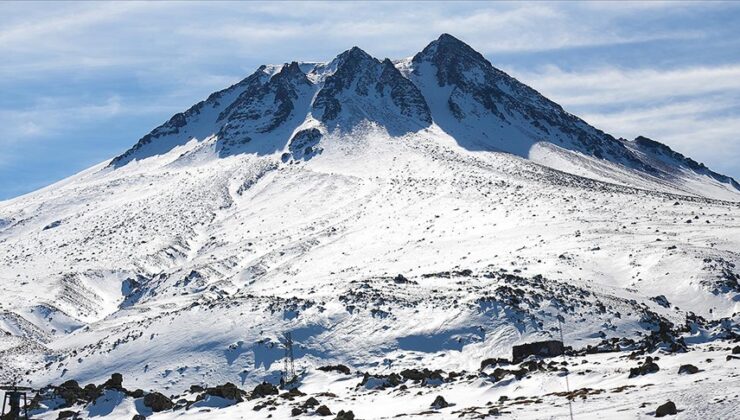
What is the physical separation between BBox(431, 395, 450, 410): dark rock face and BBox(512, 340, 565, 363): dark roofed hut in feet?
40.6

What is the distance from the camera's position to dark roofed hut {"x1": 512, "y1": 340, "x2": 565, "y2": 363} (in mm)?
53469

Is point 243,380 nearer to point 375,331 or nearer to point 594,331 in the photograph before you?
point 375,331

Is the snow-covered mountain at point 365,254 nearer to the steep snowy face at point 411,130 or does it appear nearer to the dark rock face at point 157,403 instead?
the steep snowy face at point 411,130

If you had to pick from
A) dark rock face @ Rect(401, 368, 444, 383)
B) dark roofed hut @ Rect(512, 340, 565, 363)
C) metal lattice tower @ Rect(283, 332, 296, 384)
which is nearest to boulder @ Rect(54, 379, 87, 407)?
metal lattice tower @ Rect(283, 332, 296, 384)

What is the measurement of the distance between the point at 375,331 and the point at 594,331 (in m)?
14.9

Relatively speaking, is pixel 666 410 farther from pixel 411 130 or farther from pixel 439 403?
pixel 411 130

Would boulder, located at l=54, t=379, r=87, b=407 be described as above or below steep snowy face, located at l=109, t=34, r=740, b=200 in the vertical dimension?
below

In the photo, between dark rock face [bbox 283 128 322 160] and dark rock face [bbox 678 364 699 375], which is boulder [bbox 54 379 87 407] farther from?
dark rock face [bbox 283 128 322 160]

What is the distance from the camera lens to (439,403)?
1614 inches

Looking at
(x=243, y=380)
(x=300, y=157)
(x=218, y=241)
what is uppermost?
(x=300, y=157)

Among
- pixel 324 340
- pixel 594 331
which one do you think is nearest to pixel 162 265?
pixel 324 340

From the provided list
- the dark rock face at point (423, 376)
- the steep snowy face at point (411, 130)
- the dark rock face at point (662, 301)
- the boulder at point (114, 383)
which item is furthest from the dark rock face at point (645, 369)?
the steep snowy face at point (411, 130)

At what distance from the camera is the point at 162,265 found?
391ft

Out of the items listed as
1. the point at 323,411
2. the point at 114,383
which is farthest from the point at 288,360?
the point at 323,411
